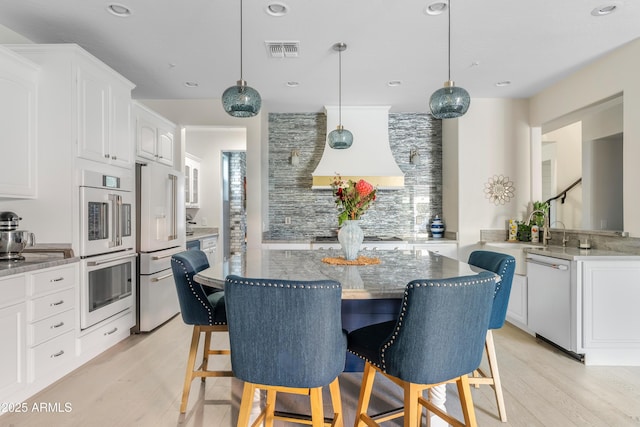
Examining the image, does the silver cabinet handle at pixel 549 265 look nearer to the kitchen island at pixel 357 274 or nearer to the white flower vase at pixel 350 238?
the kitchen island at pixel 357 274

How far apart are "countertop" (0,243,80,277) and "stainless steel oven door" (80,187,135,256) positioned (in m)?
0.11

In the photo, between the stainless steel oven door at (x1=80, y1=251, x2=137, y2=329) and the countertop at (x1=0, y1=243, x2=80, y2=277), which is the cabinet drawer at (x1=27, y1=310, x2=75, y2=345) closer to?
the stainless steel oven door at (x1=80, y1=251, x2=137, y2=329)

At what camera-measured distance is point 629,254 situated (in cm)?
292

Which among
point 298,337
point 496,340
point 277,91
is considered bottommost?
point 496,340

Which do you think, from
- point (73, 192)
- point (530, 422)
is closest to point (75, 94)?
point (73, 192)

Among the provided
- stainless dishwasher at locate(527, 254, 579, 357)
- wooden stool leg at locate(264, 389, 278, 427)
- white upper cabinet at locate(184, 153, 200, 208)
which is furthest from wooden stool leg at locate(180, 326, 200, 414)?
white upper cabinet at locate(184, 153, 200, 208)

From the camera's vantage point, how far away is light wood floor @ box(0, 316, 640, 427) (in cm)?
206

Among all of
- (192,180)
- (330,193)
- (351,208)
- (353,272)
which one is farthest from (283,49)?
(192,180)

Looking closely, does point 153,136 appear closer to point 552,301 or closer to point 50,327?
point 50,327

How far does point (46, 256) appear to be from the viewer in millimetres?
2602

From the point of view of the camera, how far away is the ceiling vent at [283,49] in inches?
122

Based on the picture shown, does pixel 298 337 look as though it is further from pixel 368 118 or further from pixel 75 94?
pixel 368 118

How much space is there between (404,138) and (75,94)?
157 inches

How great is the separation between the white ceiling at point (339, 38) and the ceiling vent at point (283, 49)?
0.06 meters
